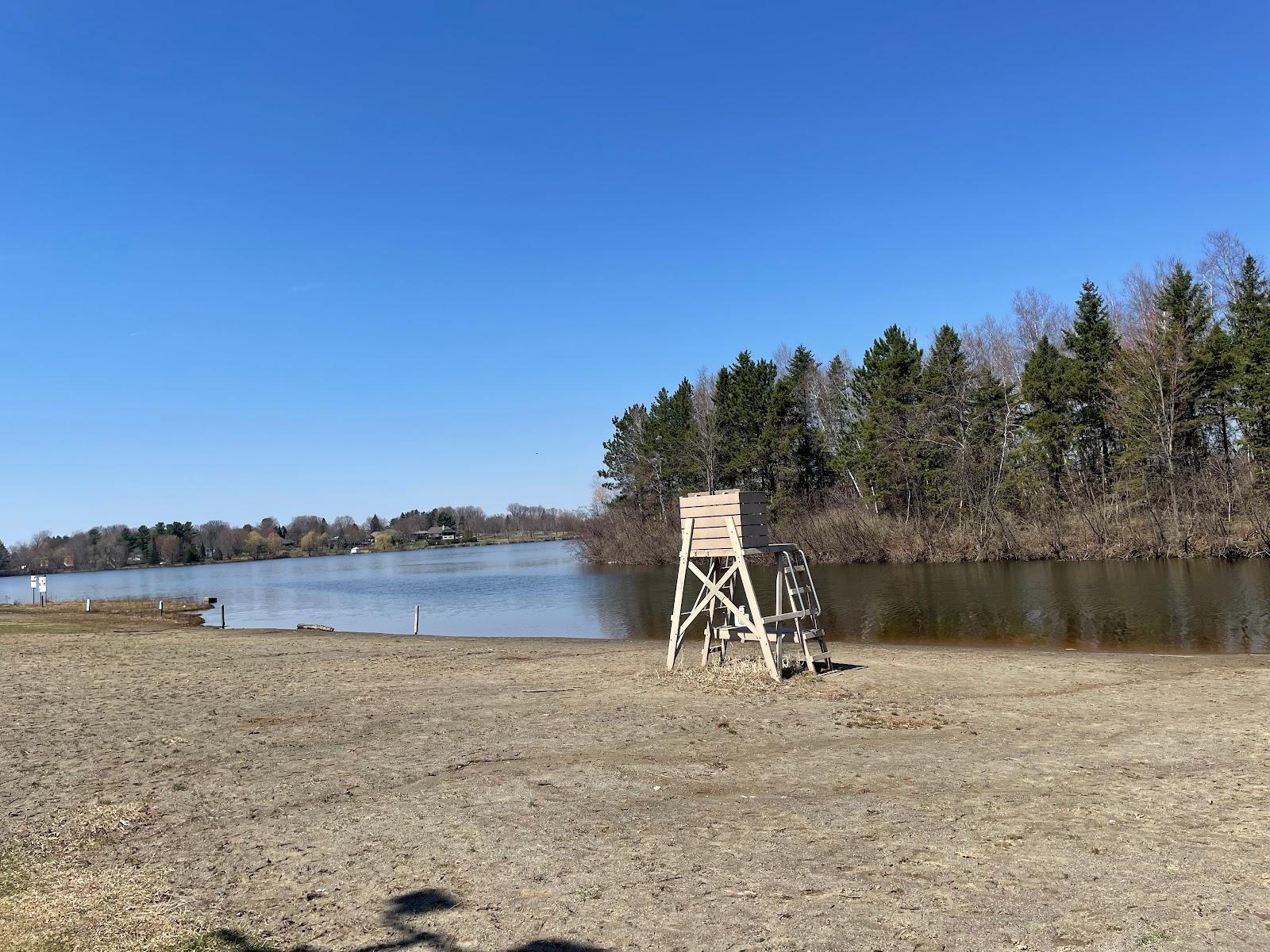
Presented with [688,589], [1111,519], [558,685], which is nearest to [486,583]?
[688,589]

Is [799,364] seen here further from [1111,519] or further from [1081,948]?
[1081,948]

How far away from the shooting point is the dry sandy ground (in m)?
4.91

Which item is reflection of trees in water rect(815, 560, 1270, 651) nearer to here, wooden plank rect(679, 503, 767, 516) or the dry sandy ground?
the dry sandy ground

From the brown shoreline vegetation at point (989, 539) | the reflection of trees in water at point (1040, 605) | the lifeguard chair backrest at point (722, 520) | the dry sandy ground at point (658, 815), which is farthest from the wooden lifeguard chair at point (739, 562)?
the brown shoreline vegetation at point (989, 539)

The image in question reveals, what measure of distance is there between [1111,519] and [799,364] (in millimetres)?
30248

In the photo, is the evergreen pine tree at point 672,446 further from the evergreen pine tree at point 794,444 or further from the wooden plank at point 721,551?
the wooden plank at point 721,551

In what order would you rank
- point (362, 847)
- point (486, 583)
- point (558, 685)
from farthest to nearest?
point (486, 583), point (558, 685), point (362, 847)

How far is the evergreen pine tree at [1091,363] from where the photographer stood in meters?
50.7

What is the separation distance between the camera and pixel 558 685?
48.1 feet

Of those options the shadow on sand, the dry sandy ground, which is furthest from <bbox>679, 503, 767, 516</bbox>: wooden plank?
the shadow on sand

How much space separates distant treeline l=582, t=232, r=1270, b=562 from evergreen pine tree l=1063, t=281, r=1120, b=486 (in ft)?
0.33

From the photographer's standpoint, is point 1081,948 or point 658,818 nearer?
point 1081,948

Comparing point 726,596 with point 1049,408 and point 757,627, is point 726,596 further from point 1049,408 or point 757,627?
point 1049,408

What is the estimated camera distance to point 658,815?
7.05 m
